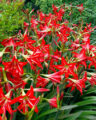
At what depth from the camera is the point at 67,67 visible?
1501mm

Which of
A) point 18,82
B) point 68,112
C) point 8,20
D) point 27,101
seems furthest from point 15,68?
point 8,20

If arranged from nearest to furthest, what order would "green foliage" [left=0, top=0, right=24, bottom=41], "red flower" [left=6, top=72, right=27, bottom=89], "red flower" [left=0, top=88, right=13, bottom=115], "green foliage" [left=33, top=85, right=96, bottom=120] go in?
"red flower" [left=0, top=88, right=13, bottom=115]
"red flower" [left=6, top=72, right=27, bottom=89]
"green foliage" [left=33, top=85, right=96, bottom=120]
"green foliage" [left=0, top=0, right=24, bottom=41]

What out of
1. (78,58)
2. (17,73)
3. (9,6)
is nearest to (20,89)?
(17,73)

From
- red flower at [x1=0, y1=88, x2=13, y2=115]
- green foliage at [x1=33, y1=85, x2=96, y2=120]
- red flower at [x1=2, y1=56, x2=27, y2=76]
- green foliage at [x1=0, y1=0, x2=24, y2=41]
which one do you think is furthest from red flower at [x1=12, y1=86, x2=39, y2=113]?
green foliage at [x1=0, y1=0, x2=24, y2=41]

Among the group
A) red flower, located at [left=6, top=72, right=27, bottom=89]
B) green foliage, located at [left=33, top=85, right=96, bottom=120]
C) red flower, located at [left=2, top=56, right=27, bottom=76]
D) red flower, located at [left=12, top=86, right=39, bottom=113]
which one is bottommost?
green foliage, located at [left=33, top=85, right=96, bottom=120]

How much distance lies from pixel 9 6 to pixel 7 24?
30 centimetres

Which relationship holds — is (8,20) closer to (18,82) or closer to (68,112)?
(18,82)

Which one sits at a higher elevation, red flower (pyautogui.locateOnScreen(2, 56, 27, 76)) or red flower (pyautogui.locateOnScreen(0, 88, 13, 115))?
red flower (pyautogui.locateOnScreen(2, 56, 27, 76))

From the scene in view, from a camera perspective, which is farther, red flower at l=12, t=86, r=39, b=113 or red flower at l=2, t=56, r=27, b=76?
red flower at l=2, t=56, r=27, b=76

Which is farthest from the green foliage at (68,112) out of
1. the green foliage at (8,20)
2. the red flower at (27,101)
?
the green foliage at (8,20)

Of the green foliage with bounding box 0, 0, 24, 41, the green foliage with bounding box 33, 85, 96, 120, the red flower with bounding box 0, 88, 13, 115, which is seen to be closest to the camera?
the red flower with bounding box 0, 88, 13, 115

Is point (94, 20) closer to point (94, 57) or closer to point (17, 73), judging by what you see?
point (94, 57)

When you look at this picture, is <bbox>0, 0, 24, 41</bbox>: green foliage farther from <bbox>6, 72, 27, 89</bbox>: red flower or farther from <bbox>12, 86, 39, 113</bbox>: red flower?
<bbox>12, 86, 39, 113</bbox>: red flower

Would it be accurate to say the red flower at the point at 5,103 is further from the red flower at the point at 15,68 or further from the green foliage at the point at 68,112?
the green foliage at the point at 68,112
